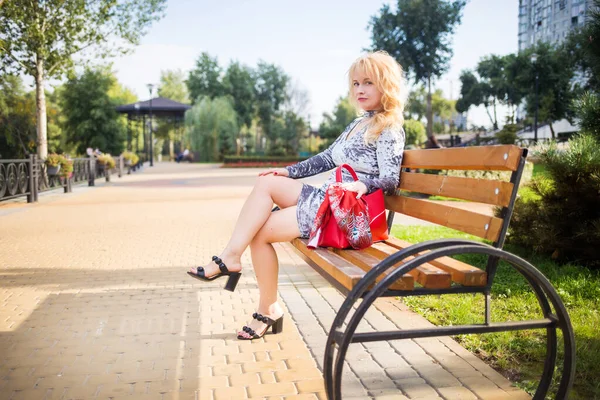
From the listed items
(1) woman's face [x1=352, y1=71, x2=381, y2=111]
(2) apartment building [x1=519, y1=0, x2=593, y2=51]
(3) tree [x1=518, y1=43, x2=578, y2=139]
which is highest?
(3) tree [x1=518, y1=43, x2=578, y2=139]

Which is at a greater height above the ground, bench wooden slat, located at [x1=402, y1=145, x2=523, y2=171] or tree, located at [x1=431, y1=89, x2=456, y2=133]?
tree, located at [x1=431, y1=89, x2=456, y2=133]

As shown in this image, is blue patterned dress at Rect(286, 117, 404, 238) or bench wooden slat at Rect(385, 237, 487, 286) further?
blue patterned dress at Rect(286, 117, 404, 238)

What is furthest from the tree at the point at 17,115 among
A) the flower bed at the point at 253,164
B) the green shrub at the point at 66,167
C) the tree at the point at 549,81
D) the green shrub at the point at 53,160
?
the tree at the point at 549,81

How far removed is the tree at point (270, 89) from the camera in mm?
66625

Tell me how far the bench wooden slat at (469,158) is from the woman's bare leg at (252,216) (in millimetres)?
760

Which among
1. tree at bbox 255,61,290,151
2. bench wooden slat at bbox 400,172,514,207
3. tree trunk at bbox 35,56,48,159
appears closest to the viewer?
bench wooden slat at bbox 400,172,514,207

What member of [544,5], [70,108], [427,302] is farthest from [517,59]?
[427,302]

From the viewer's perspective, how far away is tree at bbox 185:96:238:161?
4878 cm

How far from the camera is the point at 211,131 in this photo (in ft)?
160

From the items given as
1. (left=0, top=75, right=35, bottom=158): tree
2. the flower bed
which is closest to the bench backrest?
(left=0, top=75, right=35, bottom=158): tree

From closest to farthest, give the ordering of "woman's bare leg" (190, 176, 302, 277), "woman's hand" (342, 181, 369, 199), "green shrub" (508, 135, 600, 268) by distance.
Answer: "woman's hand" (342, 181, 369, 199) → "woman's bare leg" (190, 176, 302, 277) → "green shrub" (508, 135, 600, 268)

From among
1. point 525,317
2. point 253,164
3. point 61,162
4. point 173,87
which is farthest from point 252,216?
point 173,87

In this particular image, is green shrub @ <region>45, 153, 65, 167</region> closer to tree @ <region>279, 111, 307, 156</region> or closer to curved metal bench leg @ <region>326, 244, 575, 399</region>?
curved metal bench leg @ <region>326, 244, 575, 399</region>

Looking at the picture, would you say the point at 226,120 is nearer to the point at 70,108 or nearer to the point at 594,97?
the point at 70,108
